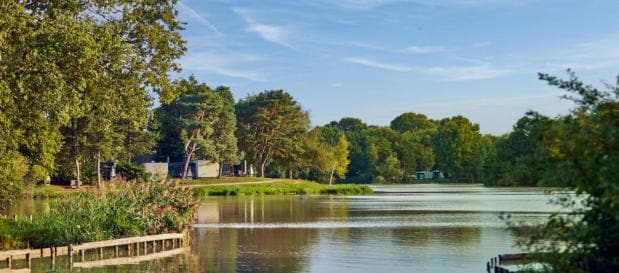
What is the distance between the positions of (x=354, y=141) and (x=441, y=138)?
21.6 metres

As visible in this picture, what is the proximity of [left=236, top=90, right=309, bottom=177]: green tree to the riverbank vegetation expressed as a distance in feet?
290

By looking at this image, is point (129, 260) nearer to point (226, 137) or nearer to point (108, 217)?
point (108, 217)

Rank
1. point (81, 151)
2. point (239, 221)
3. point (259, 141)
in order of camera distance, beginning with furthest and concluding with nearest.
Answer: point (259, 141) < point (81, 151) < point (239, 221)

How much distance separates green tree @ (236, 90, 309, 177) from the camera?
122312 millimetres

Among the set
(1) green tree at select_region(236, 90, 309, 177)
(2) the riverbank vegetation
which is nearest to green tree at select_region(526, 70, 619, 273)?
(2) the riverbank vegetation

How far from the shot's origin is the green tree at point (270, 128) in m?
122

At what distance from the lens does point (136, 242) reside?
28859mm

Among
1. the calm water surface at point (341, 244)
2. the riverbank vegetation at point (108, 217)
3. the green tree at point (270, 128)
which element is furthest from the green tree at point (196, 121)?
the riverbank vegetation at point (108, 217)

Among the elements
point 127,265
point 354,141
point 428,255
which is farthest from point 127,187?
point 354,141

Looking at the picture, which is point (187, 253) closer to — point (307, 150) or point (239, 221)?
point (239, 221)

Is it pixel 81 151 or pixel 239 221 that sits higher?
pixel 81 151

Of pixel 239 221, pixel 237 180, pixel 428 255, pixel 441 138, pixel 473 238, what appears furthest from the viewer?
pixel 441 138

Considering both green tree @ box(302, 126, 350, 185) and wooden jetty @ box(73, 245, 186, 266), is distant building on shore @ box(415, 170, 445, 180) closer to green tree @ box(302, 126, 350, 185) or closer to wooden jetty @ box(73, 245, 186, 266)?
green tree @ box(302, 126, 350, 185)

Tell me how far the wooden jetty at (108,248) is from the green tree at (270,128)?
9000 cm
